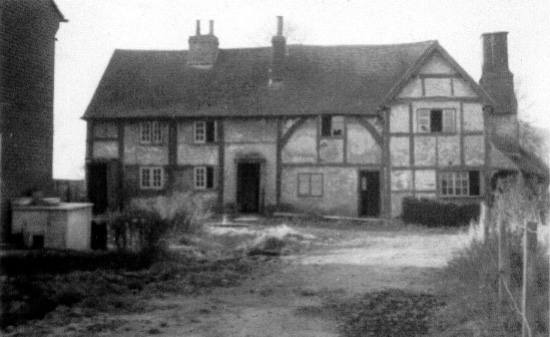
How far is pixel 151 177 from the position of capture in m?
29.8

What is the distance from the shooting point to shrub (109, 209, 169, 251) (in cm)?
1327

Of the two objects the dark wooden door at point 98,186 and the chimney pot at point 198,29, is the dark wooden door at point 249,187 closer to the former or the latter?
the dark wooden door at point 98,186

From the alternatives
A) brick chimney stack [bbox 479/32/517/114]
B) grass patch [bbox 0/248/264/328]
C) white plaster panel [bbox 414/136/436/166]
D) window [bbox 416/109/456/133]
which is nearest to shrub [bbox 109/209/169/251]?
grass patch [bbox 0/248/264/328]

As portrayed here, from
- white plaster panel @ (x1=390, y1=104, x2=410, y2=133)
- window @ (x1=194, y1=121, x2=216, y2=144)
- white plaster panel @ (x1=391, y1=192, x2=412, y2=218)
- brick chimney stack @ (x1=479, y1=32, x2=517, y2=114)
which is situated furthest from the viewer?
brick chimney stack @ (x1=479, y1=32, x2=517, y2=114)

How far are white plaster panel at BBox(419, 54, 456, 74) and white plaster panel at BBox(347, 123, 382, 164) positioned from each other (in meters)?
3.95

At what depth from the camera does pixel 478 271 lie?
9156mm

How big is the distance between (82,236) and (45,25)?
5.99 metres

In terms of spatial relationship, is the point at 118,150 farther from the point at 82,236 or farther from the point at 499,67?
the point at 499,67

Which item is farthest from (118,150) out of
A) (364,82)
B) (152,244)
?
(152,244)

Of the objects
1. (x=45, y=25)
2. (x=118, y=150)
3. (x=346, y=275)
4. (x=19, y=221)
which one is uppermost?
(x=45, y=25)

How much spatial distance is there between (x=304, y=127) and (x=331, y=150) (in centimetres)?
174

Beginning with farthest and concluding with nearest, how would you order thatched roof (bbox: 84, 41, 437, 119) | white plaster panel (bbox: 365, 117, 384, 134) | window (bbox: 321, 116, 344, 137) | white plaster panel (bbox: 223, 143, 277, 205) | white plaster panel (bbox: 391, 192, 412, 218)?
thatched roof (bbox: 84, 41, 437, 119)
white plaster panel (bbox: 223, 143, 277, 205)
window (bbox: 321, 116, 344, 137)
white plaster panel (bbox: 365, 117, 384, 134)
white plaster panel (bbox: 391, 192, 412, 218)

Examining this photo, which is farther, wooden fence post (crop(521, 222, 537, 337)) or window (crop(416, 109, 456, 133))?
window (crop(416, 109, 456, 133))

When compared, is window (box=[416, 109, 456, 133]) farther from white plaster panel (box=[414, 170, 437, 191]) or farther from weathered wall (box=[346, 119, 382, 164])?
weathered wall (box=[346, 119, 382, 164])
